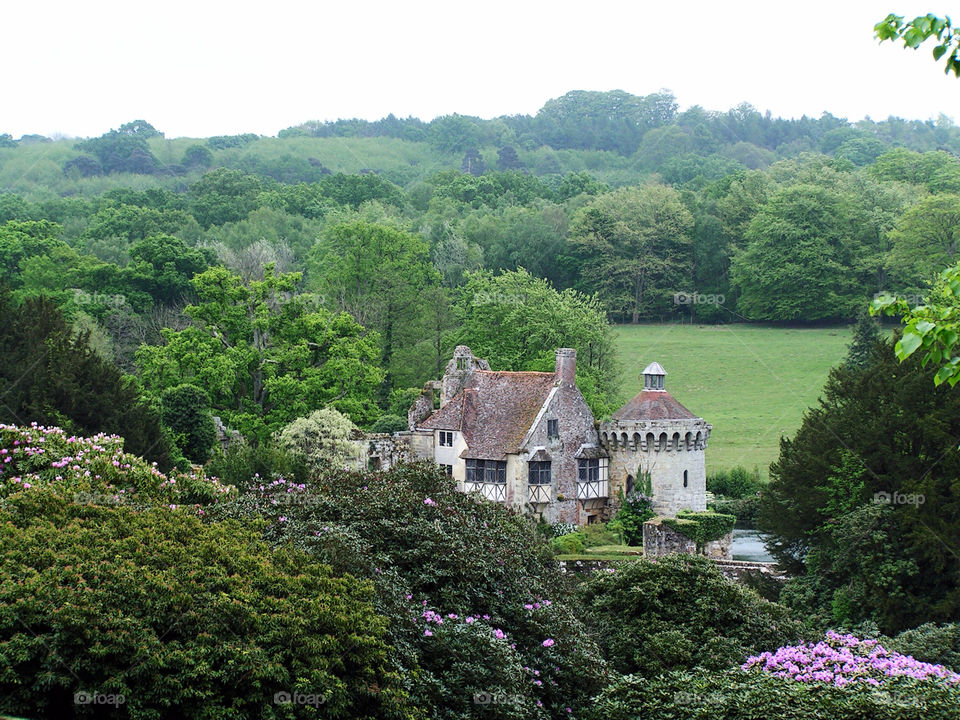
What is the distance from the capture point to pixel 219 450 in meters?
54.5

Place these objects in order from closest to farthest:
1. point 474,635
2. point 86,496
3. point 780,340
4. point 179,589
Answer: point 179,589 → point 474,635 → point 86,496 → point 780,340

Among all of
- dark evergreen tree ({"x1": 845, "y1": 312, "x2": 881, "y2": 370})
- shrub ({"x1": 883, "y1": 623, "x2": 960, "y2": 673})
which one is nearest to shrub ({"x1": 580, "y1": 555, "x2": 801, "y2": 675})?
shrub ({"x1": 883, "y1": 623, "x2": 960, "y2": 673})

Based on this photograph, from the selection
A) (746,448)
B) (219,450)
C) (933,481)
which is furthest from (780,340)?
(933,481)

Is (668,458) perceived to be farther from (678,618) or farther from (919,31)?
(919,31)

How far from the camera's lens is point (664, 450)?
56.1 metres

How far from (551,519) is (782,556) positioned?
15712 millimetres

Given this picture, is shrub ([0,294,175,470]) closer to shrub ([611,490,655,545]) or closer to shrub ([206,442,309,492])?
shrub ([206,442,309,492])

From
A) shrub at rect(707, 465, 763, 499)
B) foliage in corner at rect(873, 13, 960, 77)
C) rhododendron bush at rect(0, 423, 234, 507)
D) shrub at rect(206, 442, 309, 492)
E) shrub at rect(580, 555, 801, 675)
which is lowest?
shrub at rect(707, 465, 763, 499)

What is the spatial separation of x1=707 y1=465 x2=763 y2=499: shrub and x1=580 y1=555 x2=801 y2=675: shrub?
37.3m

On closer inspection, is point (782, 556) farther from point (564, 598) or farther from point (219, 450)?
point (219, 450)

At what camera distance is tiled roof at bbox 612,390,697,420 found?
56.0 meters

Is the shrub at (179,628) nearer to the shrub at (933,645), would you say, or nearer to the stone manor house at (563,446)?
the shrub at (933,645)

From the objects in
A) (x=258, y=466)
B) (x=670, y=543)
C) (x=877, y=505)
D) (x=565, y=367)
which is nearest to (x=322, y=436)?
(x=565, y=367)

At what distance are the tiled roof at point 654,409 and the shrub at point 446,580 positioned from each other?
29.8 meters
